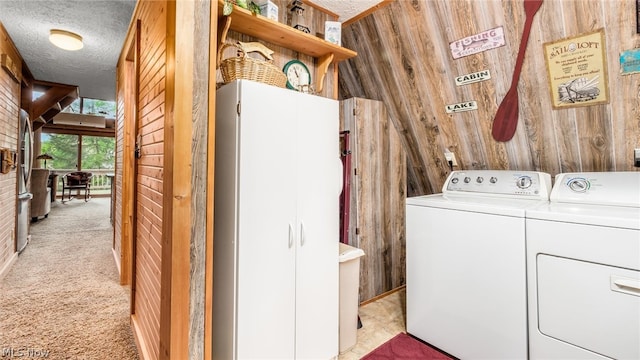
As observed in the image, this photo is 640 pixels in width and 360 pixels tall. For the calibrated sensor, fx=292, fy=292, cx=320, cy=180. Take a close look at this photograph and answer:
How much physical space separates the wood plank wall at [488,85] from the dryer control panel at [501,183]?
0.68 ft

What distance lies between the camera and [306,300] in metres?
1.67

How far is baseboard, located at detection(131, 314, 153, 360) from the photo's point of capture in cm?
172

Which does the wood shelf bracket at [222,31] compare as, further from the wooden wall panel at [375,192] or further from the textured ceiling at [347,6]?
the wooden wall panel at [375,192]

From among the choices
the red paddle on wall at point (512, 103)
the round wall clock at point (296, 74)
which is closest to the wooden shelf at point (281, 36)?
the round wall clock at point (296, 74)

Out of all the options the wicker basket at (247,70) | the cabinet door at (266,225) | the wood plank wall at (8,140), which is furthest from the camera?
the wood plank wall at (8,140)

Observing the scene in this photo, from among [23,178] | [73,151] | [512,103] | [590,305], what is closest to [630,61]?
[512,103]

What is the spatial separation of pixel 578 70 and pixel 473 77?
0.56 m

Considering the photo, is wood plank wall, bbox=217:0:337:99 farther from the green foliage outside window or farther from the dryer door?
the green foliage outside window

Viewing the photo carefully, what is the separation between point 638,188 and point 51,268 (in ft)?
17.0

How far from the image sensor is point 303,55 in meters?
2.16

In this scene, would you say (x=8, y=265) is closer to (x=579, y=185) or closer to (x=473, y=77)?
(x=473, y=77)

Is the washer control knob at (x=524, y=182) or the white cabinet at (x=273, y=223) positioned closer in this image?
the white cabinet at (x=273, y=223)

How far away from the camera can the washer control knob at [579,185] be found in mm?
1741

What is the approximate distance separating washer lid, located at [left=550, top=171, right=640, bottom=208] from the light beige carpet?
9.47 ft
